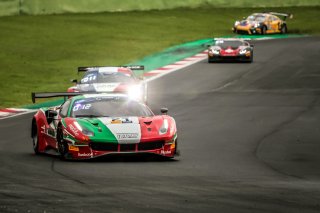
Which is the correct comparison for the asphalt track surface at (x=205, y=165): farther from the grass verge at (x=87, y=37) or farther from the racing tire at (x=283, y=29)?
the racing tire at (x=283, y=29)

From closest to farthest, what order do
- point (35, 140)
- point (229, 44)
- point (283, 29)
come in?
point (35, 140) → point (229, 44) → point (283, 29)

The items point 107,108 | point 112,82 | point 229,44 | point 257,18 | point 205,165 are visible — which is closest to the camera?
point 205,165

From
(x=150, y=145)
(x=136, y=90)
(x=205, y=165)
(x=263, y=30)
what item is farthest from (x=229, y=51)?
(x=205, y=165)

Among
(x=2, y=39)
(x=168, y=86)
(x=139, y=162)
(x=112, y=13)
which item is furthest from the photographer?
(x=112, y=13)

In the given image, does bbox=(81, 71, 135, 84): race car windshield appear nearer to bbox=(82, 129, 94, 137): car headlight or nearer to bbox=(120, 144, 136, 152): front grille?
bbox=(82, 129, 94, 137): car headlight

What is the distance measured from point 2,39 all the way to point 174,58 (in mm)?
8002

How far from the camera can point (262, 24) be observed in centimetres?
4647

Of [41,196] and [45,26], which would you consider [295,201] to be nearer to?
[41,196]

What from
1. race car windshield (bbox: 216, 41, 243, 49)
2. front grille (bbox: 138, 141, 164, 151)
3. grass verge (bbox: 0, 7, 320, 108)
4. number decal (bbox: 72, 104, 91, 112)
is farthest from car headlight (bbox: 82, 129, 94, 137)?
race car windshield (bbox: 216, 41, 243, 49)

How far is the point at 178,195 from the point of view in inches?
403

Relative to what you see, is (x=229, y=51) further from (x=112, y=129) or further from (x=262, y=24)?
(x=112, y=129)

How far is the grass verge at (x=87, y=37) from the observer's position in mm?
32719

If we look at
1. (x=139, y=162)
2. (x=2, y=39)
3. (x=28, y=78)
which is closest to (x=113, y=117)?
(x=139, y=162)

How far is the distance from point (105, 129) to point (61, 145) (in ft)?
2.74
